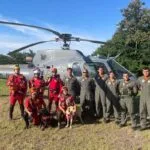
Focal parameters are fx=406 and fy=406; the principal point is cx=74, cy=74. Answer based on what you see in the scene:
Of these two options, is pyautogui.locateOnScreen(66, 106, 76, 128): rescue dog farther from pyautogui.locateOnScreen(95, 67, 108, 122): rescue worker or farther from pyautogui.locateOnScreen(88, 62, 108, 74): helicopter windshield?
pyautogui.locateOnScreen(88, 62, 108, 74): helicopter windshield

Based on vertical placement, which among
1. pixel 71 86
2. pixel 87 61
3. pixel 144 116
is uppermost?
pixel 87 61

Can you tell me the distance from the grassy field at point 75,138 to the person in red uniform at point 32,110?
0.28 meters

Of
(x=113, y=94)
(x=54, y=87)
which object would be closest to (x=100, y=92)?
(x=113, y=94)

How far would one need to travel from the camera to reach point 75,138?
12.0 metres

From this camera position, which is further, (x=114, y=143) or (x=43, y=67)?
(x=43, y=67)

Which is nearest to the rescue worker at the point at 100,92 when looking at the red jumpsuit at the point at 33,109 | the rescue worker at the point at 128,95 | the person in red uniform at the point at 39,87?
the rescue worker at the point at 128,95

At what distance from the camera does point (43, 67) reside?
17.3m

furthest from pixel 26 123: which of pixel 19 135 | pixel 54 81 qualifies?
pixel 54 81

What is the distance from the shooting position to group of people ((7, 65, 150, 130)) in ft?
39.6

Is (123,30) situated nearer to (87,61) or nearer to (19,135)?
(87,61)

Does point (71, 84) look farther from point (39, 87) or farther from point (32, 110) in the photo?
point (32, 110)

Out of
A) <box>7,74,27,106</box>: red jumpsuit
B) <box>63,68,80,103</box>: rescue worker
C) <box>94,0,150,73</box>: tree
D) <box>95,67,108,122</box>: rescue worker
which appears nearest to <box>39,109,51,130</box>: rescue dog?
<box>7,74,27,106</box>: red jumpsuit

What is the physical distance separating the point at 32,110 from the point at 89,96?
6.35 ft

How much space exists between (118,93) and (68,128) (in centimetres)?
195
